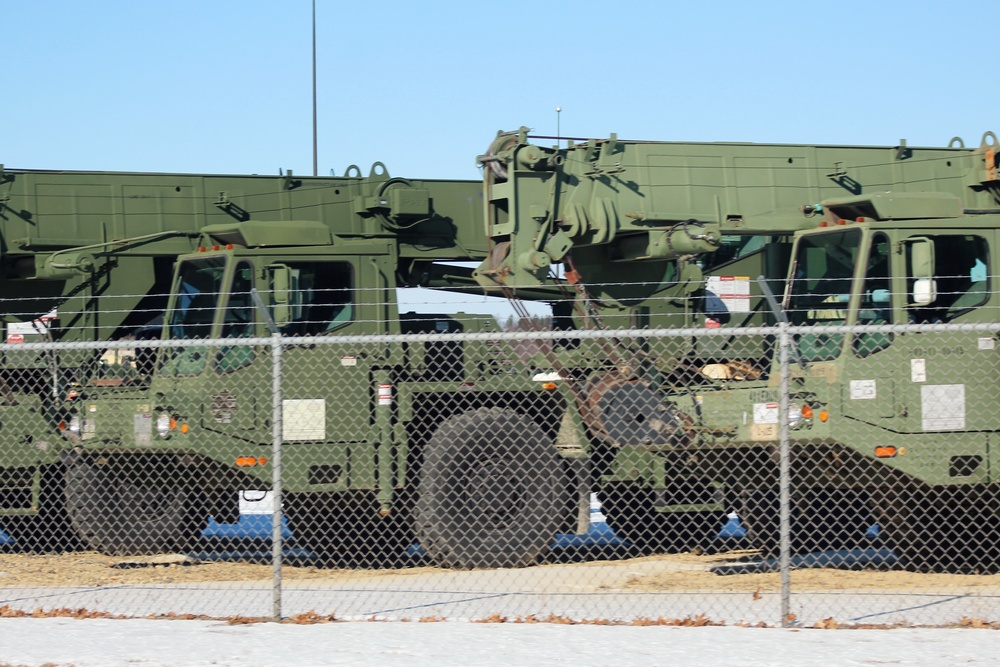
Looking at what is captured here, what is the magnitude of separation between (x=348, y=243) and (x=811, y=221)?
405 centimetres

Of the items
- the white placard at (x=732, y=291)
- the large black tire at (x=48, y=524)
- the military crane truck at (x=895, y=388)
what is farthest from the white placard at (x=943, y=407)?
the large black tire at (x=48, y=524)

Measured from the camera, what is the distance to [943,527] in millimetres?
12070

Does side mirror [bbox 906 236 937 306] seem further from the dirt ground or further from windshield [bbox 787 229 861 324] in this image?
the dirt ground

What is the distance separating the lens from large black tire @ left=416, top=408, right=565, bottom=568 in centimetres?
1272

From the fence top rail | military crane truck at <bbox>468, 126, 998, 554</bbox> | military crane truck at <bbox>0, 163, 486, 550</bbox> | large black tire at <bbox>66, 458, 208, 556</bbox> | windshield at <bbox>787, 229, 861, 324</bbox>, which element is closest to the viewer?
the fence top rail

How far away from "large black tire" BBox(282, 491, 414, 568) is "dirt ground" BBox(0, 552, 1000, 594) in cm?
39

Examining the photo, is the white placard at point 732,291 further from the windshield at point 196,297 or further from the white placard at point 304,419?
the windshield at point 196,297

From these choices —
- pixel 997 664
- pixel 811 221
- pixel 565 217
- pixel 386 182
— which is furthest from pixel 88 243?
pixel 997 664

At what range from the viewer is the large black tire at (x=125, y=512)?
538 inches

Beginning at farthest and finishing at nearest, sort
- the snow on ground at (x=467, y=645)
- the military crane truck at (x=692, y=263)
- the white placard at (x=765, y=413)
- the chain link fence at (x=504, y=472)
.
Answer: the military crane truck at (x=692, y=263) → the white placard at (x=765, y=413) → the chain link fence at (x=504, y=472) → the snow on ground at (x=467, y=645)

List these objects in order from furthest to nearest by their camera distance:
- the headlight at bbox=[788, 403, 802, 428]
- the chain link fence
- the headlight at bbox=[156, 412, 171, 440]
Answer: the headlight at bbox=[156, 412, 171, 440], the headlight at bbox=[788, 403, 802, 428], the chain link fence

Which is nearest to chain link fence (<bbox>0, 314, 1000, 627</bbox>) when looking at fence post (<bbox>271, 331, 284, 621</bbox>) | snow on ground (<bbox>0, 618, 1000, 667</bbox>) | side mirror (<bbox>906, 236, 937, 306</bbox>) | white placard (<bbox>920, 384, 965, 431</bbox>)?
white placard (<bbox>920, 384, 965, 431</bbox>)

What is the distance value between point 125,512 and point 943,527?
685 centimetres

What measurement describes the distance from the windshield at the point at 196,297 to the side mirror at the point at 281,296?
578mm
